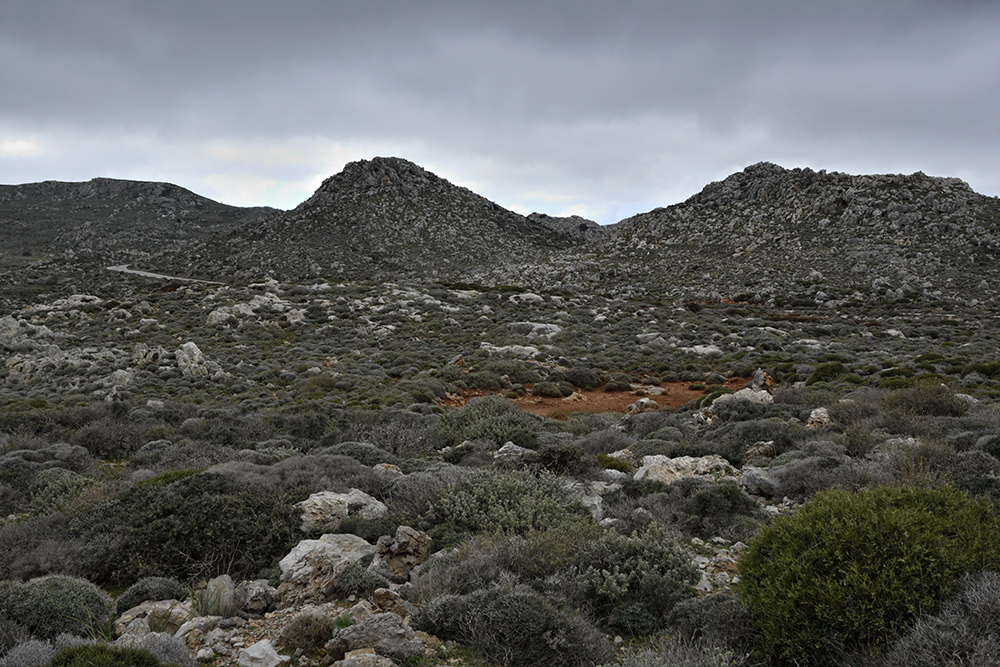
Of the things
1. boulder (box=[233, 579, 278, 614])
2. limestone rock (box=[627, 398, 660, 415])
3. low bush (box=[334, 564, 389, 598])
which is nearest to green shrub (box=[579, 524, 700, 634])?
low bush (box=[334, 564, 389, 598])

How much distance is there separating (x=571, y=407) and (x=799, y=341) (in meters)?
16.4

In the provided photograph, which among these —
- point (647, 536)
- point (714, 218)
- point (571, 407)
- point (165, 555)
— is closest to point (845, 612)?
point (647, 536)

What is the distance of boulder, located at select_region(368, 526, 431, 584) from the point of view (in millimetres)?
5652

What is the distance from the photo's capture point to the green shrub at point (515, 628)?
3945 mm

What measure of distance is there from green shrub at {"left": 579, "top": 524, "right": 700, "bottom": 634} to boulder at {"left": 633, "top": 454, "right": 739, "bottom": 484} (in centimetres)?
301

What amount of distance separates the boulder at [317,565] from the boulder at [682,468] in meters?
4.73

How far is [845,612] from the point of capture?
3592 mm

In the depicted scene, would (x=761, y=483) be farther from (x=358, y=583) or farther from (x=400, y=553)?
(x=358, y=583)

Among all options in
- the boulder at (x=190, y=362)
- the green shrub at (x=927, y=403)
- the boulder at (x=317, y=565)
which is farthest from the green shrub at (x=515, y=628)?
the boulder at (x=190, y=362)

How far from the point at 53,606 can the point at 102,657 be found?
6.02ft

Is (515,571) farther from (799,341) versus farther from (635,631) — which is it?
(799,341)

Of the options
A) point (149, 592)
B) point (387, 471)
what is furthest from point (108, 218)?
point (149, 592)

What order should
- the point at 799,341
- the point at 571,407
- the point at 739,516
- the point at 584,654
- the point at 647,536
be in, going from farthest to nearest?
the point at 799,341
the point at 571,407
the point at 739,516
the point at 647,536
the point at 584,654

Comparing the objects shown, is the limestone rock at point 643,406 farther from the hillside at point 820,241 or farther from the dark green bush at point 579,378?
the hillside at point 820,241
